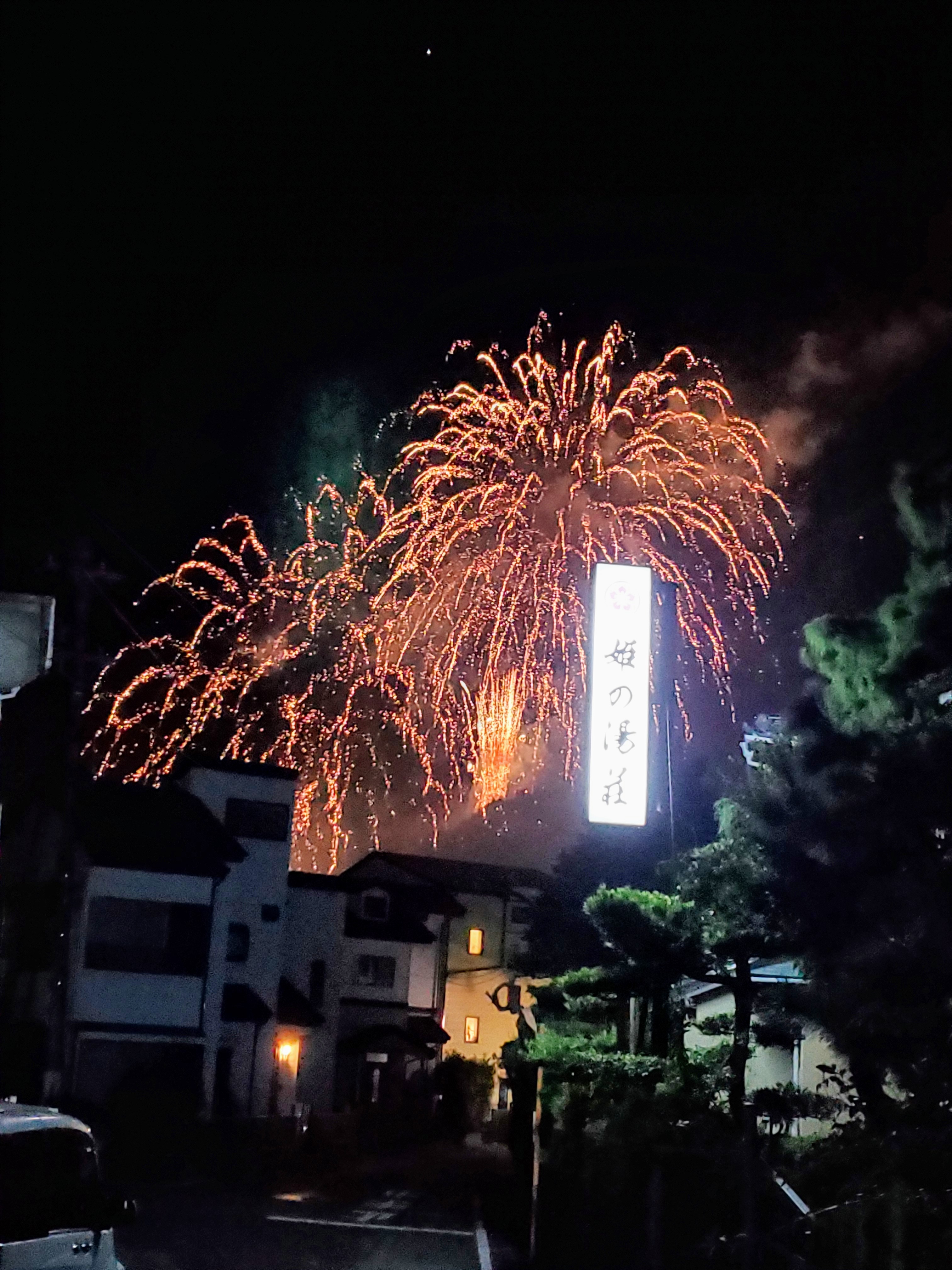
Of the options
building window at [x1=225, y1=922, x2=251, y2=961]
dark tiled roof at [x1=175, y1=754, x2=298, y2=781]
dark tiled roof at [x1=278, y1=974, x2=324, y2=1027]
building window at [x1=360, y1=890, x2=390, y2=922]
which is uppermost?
dark tiled roof at [x1=175, y1=754, x2=298, y2=781]

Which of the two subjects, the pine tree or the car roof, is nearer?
the car roof

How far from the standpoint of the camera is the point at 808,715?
602 inches

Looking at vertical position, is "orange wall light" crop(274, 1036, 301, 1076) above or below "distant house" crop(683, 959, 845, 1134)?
below

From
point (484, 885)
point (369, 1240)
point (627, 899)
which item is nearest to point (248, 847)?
point (484, 885)

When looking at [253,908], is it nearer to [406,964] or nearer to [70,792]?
[406,964]

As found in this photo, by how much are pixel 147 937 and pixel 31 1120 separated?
24.9 m

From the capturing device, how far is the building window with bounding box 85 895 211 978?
106ft

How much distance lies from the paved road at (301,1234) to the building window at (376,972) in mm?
21782

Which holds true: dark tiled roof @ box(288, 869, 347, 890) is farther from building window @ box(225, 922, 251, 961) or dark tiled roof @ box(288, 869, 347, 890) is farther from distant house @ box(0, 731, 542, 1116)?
building window @ box(225, 922, 251, 961)

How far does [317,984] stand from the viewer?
136ft

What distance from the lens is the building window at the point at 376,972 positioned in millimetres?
43812

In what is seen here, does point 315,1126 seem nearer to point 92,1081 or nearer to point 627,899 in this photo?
point 92,1081

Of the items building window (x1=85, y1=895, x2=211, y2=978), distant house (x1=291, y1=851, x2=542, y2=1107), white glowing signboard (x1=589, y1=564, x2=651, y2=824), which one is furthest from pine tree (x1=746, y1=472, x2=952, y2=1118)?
distant house (x1=291, y1=851, x2=542, y2=1107)

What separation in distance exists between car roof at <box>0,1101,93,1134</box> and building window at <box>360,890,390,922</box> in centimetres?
3553
